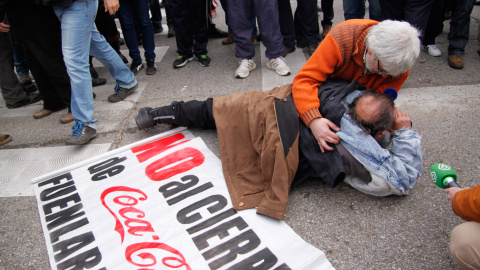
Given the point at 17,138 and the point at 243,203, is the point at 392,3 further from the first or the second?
the point at 17,138

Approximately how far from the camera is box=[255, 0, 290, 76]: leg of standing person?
323 cm

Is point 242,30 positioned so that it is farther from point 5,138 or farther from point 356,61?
point 5,138

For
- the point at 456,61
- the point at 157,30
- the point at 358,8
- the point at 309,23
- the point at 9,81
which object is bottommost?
the point at 157,30

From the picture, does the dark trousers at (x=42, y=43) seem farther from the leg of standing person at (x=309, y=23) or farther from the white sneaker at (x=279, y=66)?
the leg of standing person at (x=309, y=23)

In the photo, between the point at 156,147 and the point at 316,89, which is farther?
the point at 156,147

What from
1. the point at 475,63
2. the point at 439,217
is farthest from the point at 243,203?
the point at 475,63

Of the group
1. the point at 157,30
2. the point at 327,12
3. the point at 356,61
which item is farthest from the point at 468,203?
the point at 157,30

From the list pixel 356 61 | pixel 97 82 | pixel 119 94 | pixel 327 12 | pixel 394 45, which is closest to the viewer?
pixel 394 45

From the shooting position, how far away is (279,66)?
3.48m

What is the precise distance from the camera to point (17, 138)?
280 cm

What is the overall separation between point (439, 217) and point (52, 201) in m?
2.32

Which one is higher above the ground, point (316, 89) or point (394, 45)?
point (394, 45)

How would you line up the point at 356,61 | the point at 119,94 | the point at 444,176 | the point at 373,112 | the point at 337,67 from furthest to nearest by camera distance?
the point at 119,94 < the point at 337,67 < the point at 356,61 < the point at 373,112 < the point at 444,176

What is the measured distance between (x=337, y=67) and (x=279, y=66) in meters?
1.50
